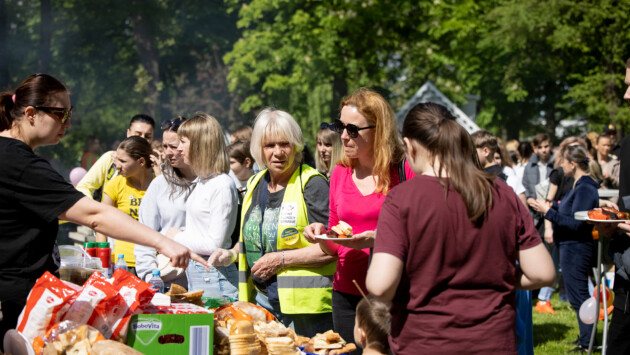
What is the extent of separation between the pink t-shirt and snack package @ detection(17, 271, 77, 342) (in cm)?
157

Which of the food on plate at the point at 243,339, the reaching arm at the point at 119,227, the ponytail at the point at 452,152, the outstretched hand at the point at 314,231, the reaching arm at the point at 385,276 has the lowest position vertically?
the food on plate at the point at 243,339

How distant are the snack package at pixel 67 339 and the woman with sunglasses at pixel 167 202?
2.14m

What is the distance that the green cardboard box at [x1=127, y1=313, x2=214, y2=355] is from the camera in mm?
2957

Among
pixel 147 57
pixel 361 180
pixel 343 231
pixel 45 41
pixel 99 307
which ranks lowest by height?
pixel 99 307

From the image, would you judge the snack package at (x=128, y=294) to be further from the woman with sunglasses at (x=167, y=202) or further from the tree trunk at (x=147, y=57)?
the tree trunk at (x=147, y=57)

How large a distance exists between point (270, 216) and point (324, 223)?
363 millimetres

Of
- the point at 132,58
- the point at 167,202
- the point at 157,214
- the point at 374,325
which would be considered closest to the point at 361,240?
the point at 374,325

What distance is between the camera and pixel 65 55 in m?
31.4

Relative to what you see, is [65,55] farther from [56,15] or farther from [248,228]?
[248,228]

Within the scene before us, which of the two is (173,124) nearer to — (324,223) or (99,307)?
(324,223)

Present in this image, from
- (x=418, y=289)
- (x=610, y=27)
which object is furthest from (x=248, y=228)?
(x=610, y=27)

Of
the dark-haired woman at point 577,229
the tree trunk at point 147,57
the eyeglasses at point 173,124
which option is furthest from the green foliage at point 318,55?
the eyeglasses at point 173,124

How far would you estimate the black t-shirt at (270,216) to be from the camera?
4.14 m

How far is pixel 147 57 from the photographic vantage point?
31.9 m
